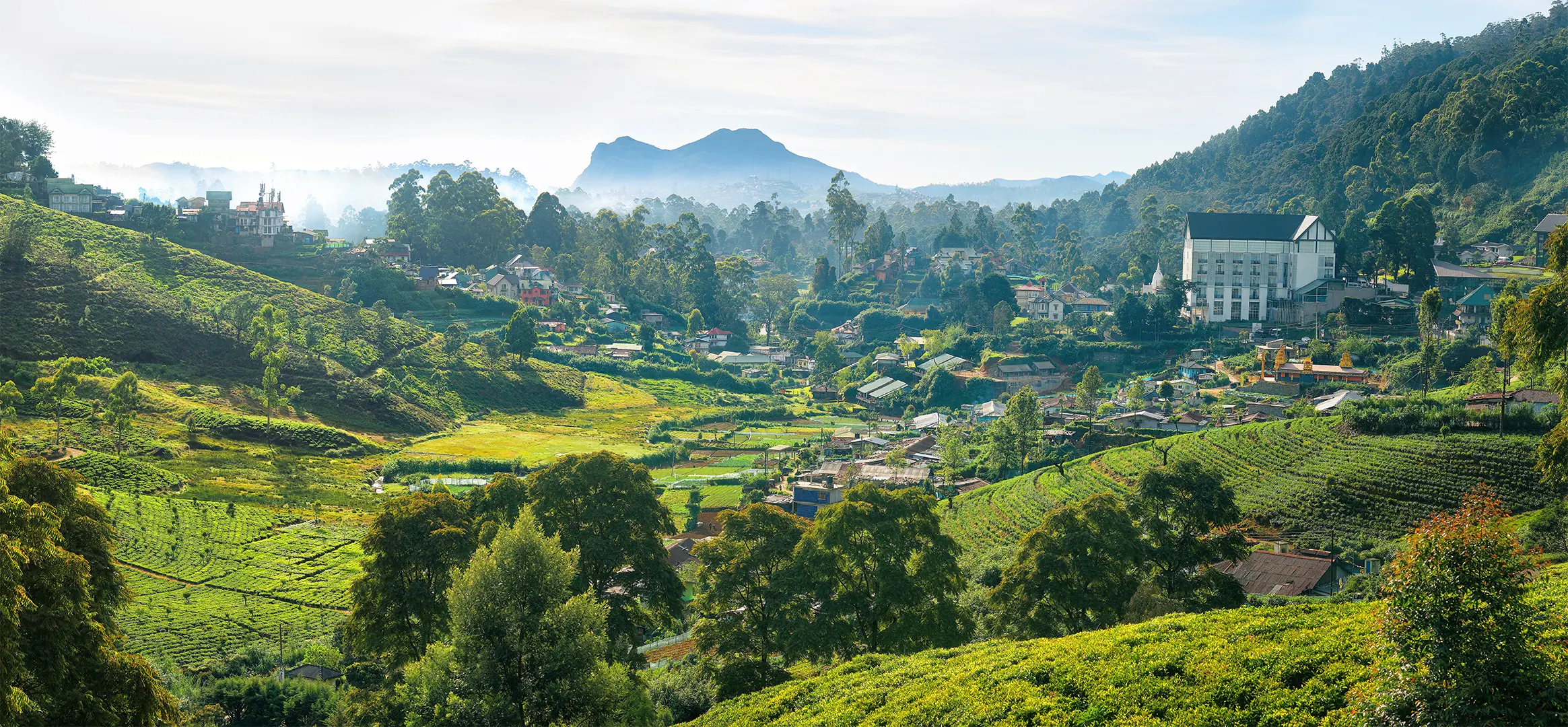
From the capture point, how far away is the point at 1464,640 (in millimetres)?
7535

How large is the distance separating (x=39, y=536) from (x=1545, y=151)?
78364 mm

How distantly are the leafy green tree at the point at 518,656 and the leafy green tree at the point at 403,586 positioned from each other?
6.11m

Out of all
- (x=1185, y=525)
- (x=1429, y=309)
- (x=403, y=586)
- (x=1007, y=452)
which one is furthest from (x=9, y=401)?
(x=1429, y=309)

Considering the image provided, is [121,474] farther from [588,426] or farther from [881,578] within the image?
[881,578]

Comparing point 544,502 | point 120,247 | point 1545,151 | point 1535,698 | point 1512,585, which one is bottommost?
point 544,502

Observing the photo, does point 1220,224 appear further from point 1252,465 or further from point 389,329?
point 389,329

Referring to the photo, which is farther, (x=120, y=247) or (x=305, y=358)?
(x=120, y=247)

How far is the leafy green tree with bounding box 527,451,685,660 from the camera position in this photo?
736 inches

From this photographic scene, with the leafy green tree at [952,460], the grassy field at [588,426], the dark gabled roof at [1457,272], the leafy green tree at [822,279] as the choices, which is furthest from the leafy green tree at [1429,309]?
the leafy green tree at [822,279]

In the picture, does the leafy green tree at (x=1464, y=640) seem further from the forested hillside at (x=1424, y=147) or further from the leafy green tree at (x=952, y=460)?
the forested hillside at (x=1424, y=147)

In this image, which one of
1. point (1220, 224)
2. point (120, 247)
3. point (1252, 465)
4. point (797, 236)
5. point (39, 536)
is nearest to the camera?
point (39, 536)

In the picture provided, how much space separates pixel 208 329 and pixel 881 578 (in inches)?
1685

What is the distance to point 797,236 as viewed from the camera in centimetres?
14888

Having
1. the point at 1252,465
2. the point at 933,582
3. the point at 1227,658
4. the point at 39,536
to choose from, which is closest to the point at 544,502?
the point at 933,582
